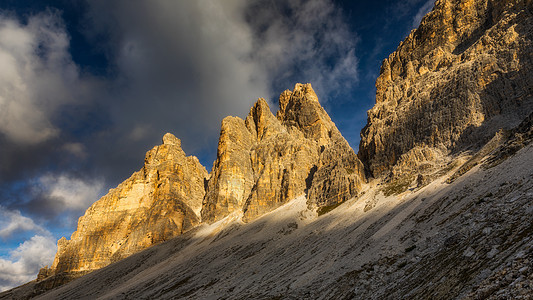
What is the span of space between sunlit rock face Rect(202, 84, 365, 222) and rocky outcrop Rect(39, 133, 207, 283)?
529 inches

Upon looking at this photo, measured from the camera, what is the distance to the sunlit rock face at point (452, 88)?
6875 cm

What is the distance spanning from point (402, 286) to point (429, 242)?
688 cm

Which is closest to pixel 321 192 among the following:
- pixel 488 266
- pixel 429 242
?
pixel 429 242

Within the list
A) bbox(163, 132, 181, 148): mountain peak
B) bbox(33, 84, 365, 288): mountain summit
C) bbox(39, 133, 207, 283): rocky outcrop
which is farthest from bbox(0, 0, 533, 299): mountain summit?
bbox(163, 132, 181, 148): mountain peak

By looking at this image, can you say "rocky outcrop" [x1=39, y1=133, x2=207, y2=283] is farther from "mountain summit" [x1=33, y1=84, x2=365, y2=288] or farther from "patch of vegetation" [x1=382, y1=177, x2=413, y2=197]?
"patch of vegetation" [x1=382, y1=177, x2=413, y2=197]

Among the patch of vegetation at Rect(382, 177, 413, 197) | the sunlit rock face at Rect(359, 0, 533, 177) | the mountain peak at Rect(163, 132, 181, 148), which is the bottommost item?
the patch of vegetation at Rect(382, 177, 413, 197)

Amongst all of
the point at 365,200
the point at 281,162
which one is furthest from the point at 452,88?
the point at 281,162

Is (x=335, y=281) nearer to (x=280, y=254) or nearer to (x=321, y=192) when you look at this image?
(x=280, y=254)

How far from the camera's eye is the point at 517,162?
30.4 m

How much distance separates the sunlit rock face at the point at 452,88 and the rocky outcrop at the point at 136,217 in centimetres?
9015

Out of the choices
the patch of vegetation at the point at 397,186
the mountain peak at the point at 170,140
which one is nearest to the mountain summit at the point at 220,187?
the mountain peak at the point at 170,140

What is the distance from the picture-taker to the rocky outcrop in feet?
395

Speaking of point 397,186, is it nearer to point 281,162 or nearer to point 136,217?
point 281,162

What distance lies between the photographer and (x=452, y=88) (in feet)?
263
